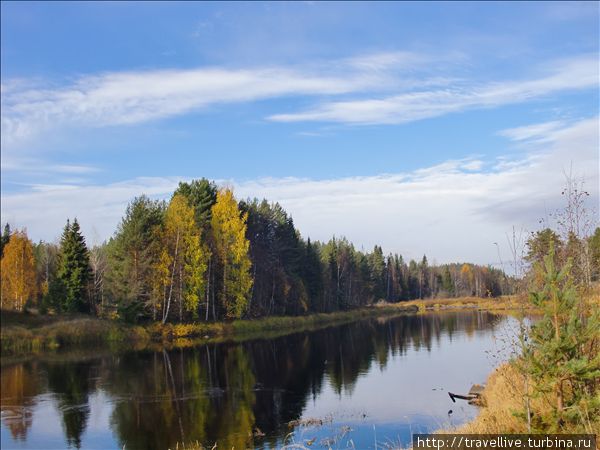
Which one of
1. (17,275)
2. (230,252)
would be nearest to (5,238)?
(17,275)

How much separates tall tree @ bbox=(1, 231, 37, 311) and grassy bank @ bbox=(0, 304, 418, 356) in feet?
18.5

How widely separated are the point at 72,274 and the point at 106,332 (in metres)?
6.63

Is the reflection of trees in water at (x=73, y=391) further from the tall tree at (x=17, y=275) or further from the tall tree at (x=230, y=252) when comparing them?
the tall tree at (x=230, y=252)

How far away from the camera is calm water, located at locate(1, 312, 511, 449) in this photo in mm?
19297

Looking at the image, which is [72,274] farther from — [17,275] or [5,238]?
[5,238]

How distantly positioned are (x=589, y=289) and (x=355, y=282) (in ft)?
304

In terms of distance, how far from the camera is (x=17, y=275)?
49.0 m

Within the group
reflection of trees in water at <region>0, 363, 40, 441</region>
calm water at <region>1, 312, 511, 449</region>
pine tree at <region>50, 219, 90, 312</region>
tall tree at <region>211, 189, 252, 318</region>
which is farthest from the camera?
tall tree at <region>211, 189, 252, 318</region>

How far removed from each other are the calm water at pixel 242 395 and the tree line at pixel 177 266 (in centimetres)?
1046

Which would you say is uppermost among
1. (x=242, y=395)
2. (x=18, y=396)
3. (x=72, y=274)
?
(x=72, y=274)

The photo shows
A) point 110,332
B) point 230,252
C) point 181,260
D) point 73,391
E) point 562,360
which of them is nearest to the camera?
point 562,360

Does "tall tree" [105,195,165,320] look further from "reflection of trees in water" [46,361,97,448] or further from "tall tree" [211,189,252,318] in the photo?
"reflection of trees in water" [46,361,97,448]

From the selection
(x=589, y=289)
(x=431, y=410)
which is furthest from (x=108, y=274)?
(x=589, y=289)

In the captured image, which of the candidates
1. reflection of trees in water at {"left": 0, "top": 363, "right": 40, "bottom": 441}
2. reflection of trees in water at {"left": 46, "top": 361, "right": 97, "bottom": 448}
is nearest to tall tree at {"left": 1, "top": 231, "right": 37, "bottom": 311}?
reflection of trees in water at {"left": 0, "top": 363, "right": 40, "bottom": 441}
